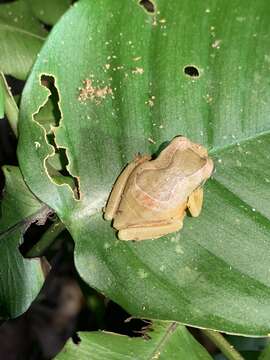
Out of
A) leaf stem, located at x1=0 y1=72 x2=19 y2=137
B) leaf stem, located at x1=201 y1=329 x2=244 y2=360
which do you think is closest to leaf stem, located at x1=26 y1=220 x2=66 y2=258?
leaf stem, located at x1=0 y1=72 x2=19 y2=137

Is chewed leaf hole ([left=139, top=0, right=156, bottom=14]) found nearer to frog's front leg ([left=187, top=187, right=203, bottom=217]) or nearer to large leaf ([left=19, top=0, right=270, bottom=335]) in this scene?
large leaf ([left=19, top=0, right=270, bottom=335])

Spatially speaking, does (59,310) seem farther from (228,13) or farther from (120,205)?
(228,13)

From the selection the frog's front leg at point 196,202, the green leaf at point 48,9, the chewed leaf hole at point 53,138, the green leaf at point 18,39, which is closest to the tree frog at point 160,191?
the frog's front leg at point 196,202

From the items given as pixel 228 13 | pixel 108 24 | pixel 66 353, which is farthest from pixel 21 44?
pixel 66 353

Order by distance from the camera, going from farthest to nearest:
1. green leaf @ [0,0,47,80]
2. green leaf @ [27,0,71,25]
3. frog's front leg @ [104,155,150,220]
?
green leaf @ [27,0,71,25] → green leaf @ [0,0,47,80] → frog's front leg @ [104,155,150,220]

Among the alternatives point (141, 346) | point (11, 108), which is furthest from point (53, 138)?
point (141, 346)

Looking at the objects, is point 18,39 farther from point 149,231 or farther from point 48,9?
point 149,231
